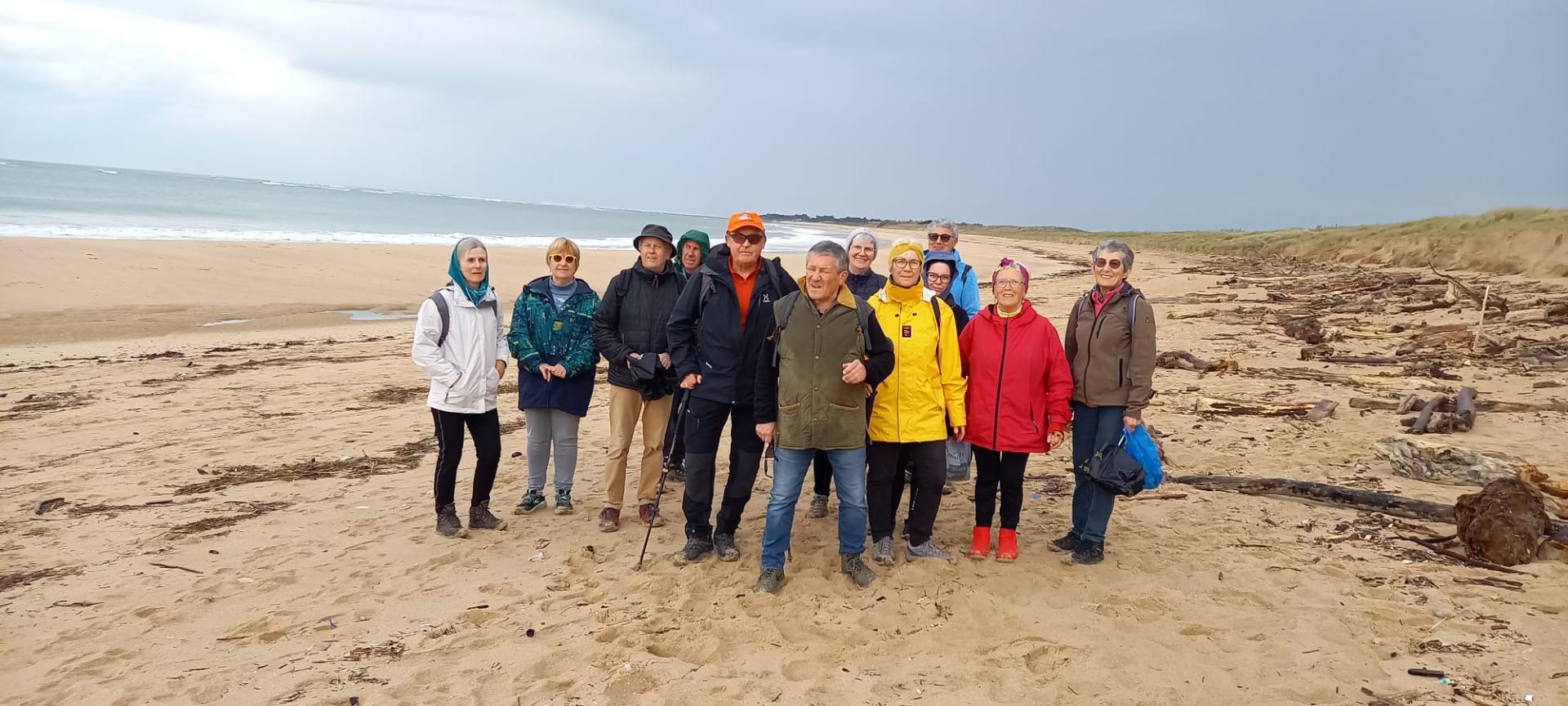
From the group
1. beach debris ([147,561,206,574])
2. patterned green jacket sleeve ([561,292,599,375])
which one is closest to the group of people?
patterned green jacket sleeve ([561,292,599,375])

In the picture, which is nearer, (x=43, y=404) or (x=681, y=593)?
(x=681, y=593)

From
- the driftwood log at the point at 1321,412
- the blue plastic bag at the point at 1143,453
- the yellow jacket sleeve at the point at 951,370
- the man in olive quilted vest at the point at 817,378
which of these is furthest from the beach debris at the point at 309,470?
the driftwood log at the point at 1321,412

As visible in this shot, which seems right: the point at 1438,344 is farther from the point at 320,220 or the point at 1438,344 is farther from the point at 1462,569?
the point at 320,220

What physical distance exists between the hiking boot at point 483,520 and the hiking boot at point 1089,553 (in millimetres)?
3422

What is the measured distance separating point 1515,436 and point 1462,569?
2.95 metres

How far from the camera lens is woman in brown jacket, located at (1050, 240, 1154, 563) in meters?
4.22

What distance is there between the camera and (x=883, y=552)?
4.59 metres

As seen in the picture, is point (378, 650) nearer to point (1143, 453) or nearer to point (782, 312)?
point (782, 312)

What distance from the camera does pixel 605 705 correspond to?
321 centimetres

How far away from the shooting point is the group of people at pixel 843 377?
4.12m

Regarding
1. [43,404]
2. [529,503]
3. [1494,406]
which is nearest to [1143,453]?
→ [529,503]

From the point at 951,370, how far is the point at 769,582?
1460 mm

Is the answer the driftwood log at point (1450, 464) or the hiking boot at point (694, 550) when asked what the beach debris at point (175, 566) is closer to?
the hiking boot at point (694, 550)

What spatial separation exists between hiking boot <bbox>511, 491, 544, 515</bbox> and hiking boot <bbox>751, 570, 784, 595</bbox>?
1.98m
